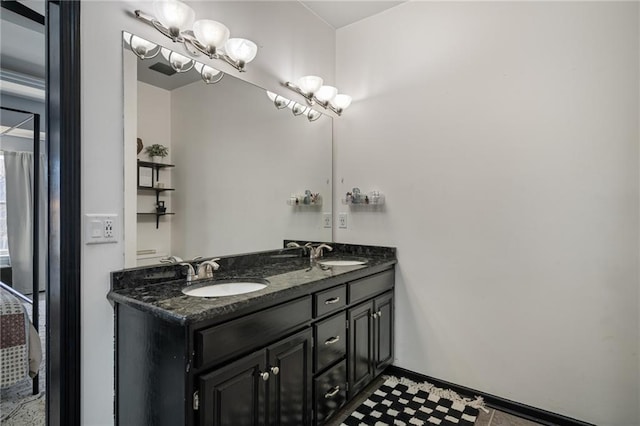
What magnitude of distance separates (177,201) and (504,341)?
2030 mm

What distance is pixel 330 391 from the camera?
65.7 inches

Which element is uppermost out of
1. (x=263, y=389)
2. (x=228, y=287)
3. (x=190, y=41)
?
(x=190, y=41)

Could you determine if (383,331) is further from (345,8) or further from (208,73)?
(345,8)

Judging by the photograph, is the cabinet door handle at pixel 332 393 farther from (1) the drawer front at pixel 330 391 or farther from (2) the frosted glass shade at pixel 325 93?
(2) the frosted glass shade at pixel 325 93

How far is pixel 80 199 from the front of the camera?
4.03ft

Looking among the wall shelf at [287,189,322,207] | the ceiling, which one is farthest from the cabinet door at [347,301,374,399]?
the ceiling

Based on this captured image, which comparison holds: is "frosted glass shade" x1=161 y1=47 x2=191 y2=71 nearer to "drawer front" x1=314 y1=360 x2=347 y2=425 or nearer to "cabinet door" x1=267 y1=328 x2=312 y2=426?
"cabinet door" x1=267 y1=328 x2=312 y2=426

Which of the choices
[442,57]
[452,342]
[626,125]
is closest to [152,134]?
[442,57]

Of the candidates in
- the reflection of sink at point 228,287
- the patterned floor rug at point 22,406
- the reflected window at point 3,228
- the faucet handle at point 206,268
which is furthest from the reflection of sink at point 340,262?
the reflected window at point 3,228

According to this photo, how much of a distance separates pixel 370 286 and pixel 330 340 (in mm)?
483

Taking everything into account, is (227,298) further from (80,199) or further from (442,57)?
(442,57)

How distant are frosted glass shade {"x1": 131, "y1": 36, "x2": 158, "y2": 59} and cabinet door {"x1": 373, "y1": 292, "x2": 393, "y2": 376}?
182cm

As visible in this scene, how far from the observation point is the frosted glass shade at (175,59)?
151 centimetres

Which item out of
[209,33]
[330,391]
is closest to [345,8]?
[209,33]
